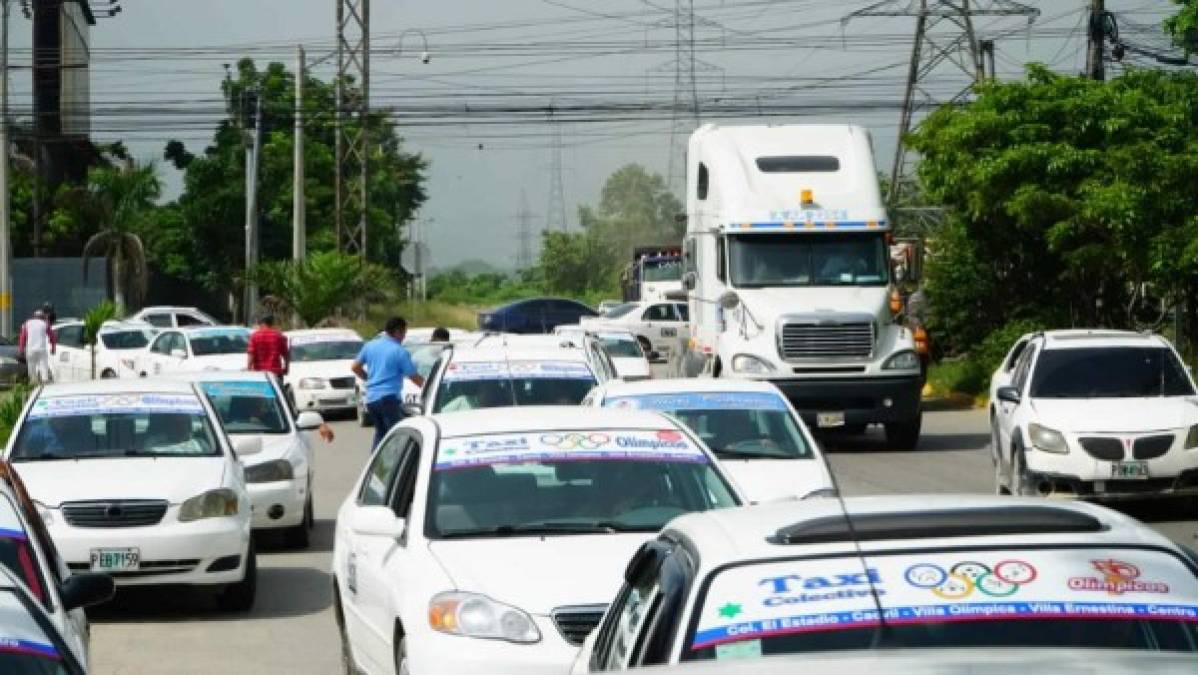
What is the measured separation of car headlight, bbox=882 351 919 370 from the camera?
27.8m

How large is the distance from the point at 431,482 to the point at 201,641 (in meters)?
3.87

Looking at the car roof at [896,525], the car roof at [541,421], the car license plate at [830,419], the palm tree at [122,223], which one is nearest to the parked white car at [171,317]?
Result: the palm tree at [122,223]

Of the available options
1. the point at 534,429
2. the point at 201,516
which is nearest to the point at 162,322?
the point at 201,516

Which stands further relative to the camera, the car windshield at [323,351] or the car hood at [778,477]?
the car windshield at [323,351]

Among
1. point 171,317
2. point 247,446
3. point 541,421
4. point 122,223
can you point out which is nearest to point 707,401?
point 247,446

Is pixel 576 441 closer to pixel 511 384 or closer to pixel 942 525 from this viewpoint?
pixel 942 525

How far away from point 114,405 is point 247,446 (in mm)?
1029

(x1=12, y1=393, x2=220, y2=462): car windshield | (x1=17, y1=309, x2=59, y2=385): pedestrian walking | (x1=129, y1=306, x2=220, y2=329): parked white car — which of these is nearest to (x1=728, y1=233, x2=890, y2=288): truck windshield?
(x1=12, y1=393, x2=220, y2=462): car windshield

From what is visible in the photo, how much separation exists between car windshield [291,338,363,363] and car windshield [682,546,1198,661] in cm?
3211

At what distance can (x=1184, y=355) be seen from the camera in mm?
33062

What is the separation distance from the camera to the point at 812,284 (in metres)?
28.1

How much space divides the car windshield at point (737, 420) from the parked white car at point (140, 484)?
9.33ft

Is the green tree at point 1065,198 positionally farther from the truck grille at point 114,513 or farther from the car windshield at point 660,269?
the car windshield at point 660,269

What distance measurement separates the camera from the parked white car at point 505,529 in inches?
347
